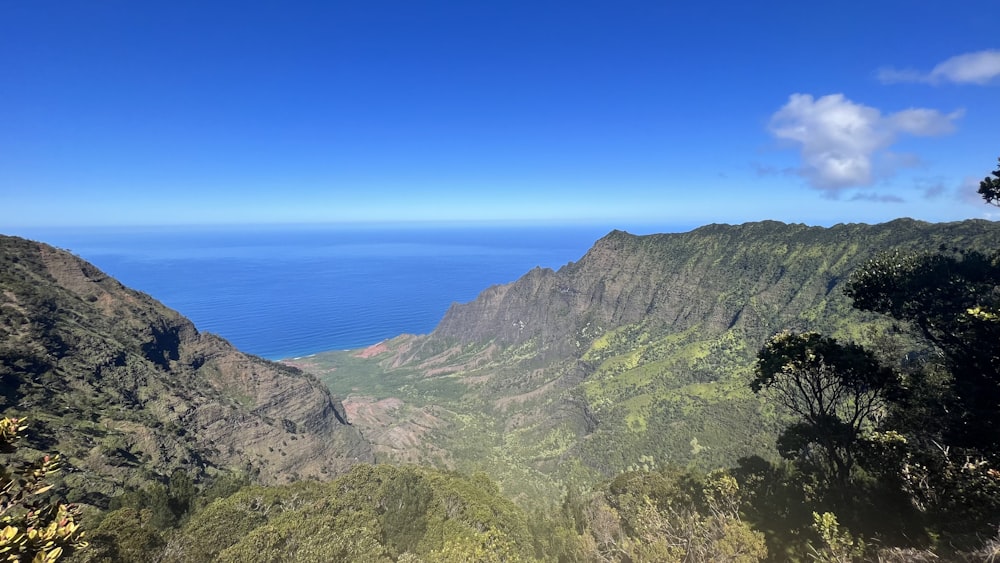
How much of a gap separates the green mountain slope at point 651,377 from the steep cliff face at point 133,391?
31709mm

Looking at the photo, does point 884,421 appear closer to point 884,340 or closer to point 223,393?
point 884,340

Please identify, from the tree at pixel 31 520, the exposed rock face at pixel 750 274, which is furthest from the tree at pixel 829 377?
the exposed rock face at pixel 750 274

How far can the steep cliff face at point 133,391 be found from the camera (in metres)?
57.9

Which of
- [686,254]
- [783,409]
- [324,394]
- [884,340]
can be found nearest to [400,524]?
[884,340]

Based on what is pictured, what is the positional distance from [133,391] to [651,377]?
134663 millimetres

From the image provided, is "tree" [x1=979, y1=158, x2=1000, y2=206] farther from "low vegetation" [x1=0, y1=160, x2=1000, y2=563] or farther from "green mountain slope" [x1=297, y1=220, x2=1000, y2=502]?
"green mountain slope" [x1=297, y1=220, x2=1000, y2=502]

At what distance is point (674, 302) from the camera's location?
17688 cm

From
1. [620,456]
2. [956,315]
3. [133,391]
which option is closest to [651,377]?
[620,456]

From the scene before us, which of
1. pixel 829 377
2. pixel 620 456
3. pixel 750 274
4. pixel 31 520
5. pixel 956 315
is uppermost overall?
pixel 956 315

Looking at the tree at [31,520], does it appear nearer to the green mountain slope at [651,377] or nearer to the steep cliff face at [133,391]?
the steep cliff face at [133,391]

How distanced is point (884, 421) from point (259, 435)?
9407 centimetres

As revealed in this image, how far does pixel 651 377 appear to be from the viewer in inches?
5645

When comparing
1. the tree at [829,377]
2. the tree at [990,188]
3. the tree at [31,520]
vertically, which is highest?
the tree at [990,188]

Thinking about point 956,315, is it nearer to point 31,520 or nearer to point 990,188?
point 990,188
